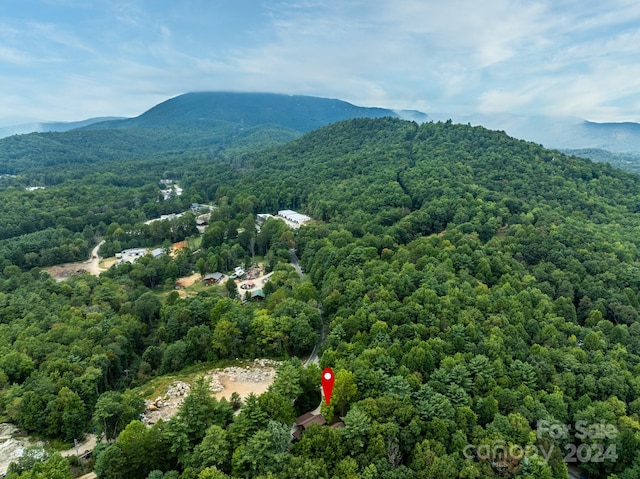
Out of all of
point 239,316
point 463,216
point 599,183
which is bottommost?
point 239,316

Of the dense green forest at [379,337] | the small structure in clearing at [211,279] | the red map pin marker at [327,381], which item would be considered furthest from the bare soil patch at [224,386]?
the small structure in clearing at [211,279]

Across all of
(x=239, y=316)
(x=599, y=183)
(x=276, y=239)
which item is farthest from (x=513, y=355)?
(x=599, y=183)

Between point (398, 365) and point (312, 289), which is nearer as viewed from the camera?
point (398, 365)

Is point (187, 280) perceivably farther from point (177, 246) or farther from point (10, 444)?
point (10, 444)

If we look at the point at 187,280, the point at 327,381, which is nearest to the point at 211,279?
the point at 187,280

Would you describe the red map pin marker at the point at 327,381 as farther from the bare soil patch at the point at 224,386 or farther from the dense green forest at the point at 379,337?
the bare soil patch at the point at 224,386

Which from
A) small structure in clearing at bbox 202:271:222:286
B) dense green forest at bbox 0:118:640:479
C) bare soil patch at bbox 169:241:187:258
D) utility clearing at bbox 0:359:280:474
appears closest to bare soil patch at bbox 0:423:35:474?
utility clearing at bbox 0:359:280:474

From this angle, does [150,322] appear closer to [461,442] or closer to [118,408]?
[118,408]

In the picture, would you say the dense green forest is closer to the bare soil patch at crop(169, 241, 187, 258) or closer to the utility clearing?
the utility clearing
